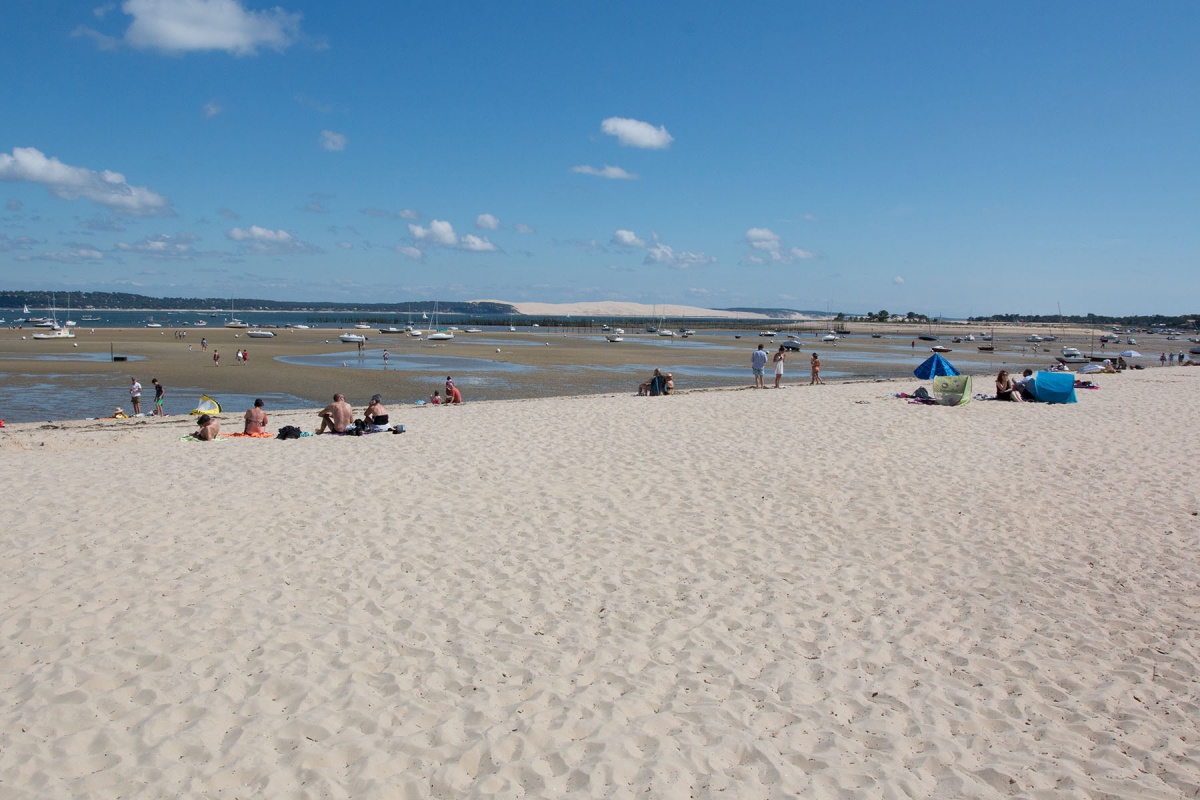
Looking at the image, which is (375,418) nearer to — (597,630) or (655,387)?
(655,387)

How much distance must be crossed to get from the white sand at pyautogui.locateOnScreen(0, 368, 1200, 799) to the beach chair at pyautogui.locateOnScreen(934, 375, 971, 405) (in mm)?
7702

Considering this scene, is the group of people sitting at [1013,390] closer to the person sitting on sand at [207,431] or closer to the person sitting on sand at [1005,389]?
the person sitting on sand at [1005,389]

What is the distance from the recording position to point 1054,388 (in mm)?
19578

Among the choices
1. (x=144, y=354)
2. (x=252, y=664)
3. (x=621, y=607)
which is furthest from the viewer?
(x=144, y=354)

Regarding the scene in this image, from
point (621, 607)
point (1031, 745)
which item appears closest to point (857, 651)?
point (1031, 745)

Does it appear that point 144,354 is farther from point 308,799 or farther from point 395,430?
point 308,799

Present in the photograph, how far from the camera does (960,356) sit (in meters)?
60.2

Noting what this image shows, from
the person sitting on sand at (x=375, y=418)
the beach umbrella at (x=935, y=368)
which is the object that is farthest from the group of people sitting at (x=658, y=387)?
the person sitting on sand at (x=375, y=418)

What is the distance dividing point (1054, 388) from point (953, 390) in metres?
3.01

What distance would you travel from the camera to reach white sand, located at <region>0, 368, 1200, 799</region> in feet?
13.2

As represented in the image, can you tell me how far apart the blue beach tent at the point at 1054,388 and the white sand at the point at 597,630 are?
907 centimetres

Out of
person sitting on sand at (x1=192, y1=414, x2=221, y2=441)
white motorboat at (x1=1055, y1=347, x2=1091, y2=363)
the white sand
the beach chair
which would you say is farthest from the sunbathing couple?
white motorboat at (x1=1055, y1=347, x2=1091, y2=363)

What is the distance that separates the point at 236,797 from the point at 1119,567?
7681 millimetres

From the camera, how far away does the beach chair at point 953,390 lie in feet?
61.9
